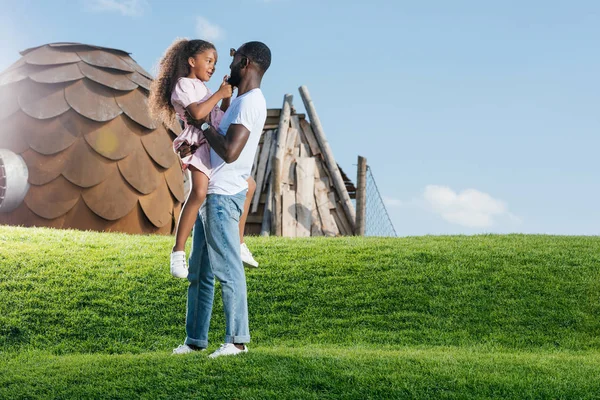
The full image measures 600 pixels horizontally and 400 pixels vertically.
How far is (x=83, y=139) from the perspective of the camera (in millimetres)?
9648

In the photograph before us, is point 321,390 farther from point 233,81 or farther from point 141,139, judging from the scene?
point 141,139

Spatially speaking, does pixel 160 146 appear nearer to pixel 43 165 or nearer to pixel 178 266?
pixel 43 165

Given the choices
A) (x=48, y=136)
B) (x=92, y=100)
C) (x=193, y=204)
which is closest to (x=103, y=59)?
(x=92, y=100)

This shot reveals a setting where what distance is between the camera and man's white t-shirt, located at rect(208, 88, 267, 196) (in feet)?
12.8

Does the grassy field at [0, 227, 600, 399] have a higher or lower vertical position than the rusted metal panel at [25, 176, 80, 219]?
lower

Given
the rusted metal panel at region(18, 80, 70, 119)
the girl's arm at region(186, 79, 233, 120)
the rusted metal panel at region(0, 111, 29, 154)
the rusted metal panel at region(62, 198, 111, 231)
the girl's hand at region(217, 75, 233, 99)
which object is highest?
the rusted metal panel at region(18, 80, 70, 119)

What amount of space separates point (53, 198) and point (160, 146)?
1735 millimetres

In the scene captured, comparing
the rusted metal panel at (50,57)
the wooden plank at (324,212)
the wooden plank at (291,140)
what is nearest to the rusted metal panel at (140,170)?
the rusted metal panel at (50,57)

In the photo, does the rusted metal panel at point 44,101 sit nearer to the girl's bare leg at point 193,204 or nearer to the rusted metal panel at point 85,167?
the rusted metal panel at point 85,167

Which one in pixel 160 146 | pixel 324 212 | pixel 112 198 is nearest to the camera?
pixel 112 198

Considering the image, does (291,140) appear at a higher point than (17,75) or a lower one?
lower

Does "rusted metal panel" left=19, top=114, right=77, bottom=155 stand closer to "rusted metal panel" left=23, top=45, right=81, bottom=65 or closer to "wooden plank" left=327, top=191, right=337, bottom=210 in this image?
"rusted metal panel" left=23, top=45, right=81, bottom=65

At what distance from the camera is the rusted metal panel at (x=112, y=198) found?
9.76 m

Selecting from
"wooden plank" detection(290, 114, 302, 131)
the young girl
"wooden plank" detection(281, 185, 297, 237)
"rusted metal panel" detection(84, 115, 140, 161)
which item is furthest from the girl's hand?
"wooden plank" detection(290, 114, 302, 131)
